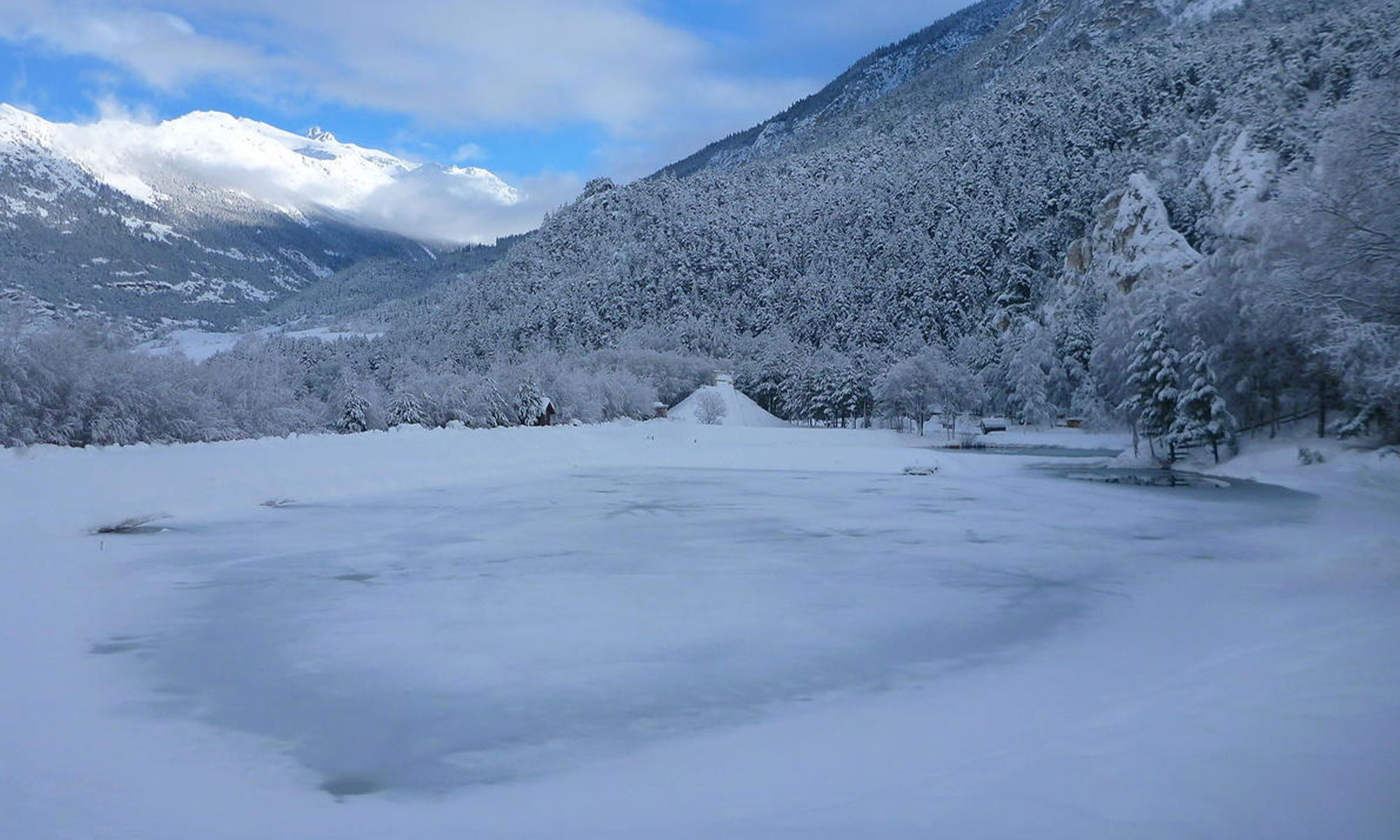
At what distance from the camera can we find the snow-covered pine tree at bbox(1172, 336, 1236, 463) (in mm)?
35156

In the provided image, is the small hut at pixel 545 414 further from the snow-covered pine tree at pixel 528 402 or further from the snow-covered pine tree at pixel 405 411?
the snow-covered pine tree at pixel 405 411

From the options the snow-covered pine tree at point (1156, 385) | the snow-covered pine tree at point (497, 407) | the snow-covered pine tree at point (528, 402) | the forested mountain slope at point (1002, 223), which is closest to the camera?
the snow-covered pine tree at point (1156, 385)

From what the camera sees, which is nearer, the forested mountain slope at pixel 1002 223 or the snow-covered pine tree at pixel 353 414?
the snow-covered pine tree at pixel 353 414

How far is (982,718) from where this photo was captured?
229 inches

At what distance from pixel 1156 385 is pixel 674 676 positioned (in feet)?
122

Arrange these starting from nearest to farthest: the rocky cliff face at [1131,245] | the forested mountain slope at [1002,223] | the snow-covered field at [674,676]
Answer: the snow-covered field at [674,676]
the rocky cliff face at [1131,245]
the forested mountain slope at [1002,223]

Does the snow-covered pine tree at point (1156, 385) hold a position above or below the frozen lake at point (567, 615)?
above

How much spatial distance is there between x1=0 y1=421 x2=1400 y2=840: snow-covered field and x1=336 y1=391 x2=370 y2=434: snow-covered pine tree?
46299 mm

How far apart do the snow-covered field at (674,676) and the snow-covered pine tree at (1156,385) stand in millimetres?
21667

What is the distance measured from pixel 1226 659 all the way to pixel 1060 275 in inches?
4606

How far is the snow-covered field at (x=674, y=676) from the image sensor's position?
4.25 metres

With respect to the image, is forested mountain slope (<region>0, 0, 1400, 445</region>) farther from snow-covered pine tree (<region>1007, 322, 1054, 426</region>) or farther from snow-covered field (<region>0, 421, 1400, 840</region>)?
snow-covered field (<region>0, 421, 1400, 840</region>)

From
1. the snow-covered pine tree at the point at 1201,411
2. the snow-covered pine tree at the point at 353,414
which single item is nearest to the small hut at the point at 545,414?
the snow-covered pine tree at the point at 353,414

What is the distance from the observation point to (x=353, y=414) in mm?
61312
